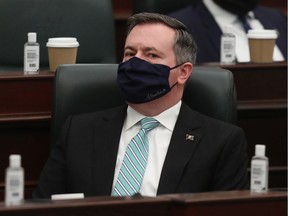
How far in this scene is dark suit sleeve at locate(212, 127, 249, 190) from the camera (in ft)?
9.25

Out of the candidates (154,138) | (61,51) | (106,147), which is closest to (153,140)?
(154,138)

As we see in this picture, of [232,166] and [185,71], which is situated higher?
[185,71]

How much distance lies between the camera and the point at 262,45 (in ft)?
11.7

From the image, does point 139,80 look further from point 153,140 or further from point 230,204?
point 230,204

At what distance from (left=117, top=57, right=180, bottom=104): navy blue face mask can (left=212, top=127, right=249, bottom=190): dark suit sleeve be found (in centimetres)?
24

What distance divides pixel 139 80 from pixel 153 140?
0.17 meters

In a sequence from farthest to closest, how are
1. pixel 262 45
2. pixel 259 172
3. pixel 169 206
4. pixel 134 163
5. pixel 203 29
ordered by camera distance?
1. pixel 203 29
2. pixel 262 45
3. pixel 134 163
4. pixel 259 172
5. pixel 169 206

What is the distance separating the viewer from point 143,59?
2889mm

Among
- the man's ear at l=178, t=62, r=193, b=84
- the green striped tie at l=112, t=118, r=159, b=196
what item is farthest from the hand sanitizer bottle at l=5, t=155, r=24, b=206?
the man's ear at l=178, t=62, r=193, b=84

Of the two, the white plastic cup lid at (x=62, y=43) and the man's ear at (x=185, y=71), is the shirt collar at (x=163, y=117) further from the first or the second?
the white plastic cup lid at (x=62, y=43)

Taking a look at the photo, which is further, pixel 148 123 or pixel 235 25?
pixel 235 25

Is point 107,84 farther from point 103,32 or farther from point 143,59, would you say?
point 103,32

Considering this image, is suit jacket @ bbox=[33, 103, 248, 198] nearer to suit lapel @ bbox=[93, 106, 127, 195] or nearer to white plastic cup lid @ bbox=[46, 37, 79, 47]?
suit lapel @ bbox=[93, 106, 127, 195]

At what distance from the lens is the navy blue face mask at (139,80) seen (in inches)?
112
